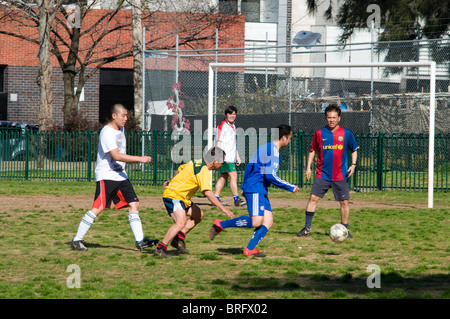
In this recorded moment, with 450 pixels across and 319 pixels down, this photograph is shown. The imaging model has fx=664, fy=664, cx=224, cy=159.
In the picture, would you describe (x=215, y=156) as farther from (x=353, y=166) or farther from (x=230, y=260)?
(x=353, y=166)

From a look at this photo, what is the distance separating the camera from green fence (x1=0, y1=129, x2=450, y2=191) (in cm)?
1730

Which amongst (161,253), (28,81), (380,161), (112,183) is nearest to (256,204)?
(161,253)

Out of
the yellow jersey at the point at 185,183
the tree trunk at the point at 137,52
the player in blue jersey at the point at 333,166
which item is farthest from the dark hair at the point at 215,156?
the tree trunk at the point at 137,52

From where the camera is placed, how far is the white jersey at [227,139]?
43.4 ft

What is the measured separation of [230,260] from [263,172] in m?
1.13

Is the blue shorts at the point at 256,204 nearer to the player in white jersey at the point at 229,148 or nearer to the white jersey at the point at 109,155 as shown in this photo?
the white jersey at the point at 109,155

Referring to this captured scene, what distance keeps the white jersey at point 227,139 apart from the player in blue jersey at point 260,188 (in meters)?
5.09

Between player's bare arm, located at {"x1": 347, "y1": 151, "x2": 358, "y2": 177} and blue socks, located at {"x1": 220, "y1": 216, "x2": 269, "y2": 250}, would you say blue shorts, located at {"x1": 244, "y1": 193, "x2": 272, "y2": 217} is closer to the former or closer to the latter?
blue socks, located at {"x1": 220, "y1": 216, "x2": 269, "y2": 250}

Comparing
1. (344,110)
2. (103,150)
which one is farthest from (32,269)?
(344,110)

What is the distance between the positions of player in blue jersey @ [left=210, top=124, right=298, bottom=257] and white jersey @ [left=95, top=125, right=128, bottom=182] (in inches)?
58.3

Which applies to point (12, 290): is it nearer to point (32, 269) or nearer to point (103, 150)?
point (32, 269)

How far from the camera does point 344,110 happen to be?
20.4m

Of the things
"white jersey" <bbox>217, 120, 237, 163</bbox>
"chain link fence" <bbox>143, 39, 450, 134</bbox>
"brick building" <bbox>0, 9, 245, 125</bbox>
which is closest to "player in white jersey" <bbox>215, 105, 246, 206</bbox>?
"white jersey" <bbox>217, 120, 237, 163</bbox>

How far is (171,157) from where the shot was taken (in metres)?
18.4
